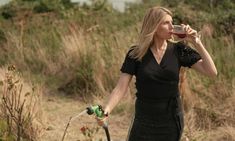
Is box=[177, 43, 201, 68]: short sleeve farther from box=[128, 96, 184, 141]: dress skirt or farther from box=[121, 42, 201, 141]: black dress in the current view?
box=[128, 96, 184, 141]: dress skirt

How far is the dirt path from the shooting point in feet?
22.0

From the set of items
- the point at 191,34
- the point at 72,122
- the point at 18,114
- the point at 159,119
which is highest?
the point at 191,34

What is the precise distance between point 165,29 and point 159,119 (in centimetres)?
60

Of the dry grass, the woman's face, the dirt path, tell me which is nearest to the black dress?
the woman's face

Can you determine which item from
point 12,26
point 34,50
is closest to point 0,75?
point 34,50

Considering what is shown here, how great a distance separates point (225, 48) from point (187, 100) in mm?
1931

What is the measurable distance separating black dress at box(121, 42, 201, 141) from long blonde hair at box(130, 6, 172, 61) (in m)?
0.05

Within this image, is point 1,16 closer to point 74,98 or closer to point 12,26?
point 12,26

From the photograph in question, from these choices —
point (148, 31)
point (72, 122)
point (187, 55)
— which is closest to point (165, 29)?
point (148, 31)

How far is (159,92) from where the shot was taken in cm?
396

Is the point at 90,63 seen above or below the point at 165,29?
below

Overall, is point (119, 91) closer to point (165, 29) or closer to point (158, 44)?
point (158, 44)

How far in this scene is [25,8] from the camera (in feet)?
45.4

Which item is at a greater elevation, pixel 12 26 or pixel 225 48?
pixel 225 48
